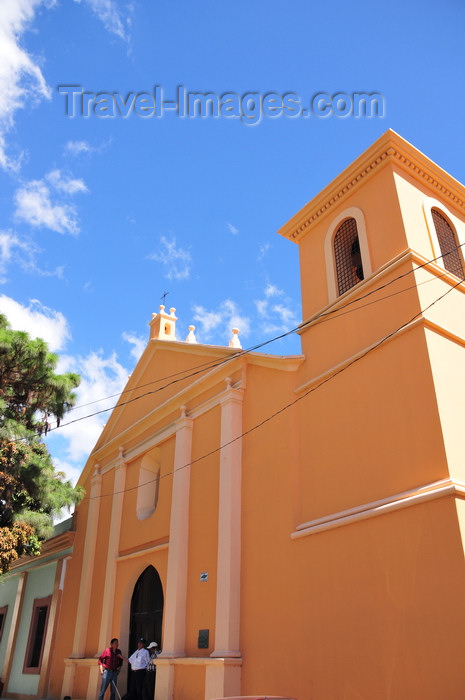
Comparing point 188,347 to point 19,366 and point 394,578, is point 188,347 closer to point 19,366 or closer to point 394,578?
point 19,366

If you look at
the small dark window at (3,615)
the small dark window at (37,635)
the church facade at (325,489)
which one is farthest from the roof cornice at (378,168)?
the small dark window at (3,615)

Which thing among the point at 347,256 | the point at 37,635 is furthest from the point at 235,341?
the point at 37,635

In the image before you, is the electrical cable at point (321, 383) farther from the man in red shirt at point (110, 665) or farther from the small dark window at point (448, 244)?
the man in red shirt at point (110, 665)

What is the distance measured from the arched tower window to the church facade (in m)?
0.03

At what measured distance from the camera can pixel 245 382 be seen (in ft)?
40.0

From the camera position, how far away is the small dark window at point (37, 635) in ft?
57.2

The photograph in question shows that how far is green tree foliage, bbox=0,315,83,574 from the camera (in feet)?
40.5

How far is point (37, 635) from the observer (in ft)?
59.2

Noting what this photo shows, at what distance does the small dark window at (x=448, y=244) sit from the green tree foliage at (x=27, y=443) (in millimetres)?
8530

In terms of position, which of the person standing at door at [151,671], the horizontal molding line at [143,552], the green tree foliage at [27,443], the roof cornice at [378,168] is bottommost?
the person standing at door at [151,671]

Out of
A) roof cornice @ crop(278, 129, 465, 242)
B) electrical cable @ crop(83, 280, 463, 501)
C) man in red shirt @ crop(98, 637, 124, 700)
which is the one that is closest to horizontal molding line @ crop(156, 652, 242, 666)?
man in red shirt @ crop(98, 637, 124, 700)

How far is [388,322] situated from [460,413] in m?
1.90

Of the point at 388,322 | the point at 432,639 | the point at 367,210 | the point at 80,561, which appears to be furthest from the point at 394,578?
the point at 80,561

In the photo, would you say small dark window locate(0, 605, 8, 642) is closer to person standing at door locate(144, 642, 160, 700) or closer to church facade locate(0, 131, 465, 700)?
church facade locate(0, 131, 465, 700)
